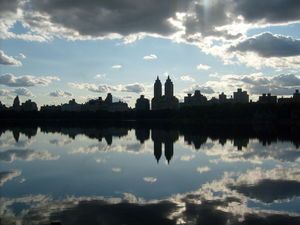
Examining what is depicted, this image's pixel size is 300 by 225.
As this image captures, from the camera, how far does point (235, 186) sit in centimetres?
2720

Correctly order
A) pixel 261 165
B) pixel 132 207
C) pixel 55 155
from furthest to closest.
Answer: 1. pixel 55 155
2. pixel 261 165
3. pixel 132 207

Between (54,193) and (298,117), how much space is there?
498ft

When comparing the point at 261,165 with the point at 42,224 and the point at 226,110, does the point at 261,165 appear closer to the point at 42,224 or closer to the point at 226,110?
the point at 42,224

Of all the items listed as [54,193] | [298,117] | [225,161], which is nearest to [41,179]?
[54,193]

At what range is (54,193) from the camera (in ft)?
80.1

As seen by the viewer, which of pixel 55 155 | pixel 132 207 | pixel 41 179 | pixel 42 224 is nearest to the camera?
pixel 42 224

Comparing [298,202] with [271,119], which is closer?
[298,202]

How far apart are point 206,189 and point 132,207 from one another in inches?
271

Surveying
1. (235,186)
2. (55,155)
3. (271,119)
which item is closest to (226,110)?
(271,119)

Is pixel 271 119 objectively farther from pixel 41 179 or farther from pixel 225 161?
pixel 41 179

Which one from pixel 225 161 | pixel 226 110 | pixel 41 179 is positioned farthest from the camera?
pixel 226 110

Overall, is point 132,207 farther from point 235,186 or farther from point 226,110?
point 226,110

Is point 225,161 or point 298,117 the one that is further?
point 298,117

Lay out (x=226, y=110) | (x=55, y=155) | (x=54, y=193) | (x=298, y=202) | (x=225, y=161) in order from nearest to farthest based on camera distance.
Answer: (x=298, y=202), (x=54, y=193), (x=225, y=161), (x=55, y=155), (x=226, y=110)
